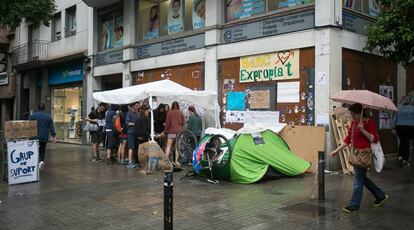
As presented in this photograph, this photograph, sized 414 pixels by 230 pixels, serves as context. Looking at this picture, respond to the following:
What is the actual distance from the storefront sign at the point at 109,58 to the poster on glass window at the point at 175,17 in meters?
3.22

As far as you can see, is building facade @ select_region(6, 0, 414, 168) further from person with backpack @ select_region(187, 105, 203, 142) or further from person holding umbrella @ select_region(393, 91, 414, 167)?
person holding umbrella @ select_region(393, 91, 414, 167)

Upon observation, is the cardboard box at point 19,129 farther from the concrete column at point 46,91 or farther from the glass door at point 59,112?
the concrete column at point 46,91

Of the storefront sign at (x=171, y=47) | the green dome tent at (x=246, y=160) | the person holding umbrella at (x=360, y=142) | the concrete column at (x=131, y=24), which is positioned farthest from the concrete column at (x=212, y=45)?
the person holding umbrella at (x=360, y=142)

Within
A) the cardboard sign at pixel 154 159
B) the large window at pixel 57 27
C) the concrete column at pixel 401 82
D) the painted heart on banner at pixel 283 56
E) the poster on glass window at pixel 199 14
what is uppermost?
the large window at pixel 57 27

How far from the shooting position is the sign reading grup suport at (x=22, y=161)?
9242mm

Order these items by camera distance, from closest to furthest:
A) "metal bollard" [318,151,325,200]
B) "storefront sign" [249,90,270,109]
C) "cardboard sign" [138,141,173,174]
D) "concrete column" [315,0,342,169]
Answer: "metal bollard" [318,151,325,200], "cardboard sign" [138,141,173,174], "concrete column" [315,0,342,169], "storefront sign" [249,90,270,109]

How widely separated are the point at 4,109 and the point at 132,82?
51.1ft

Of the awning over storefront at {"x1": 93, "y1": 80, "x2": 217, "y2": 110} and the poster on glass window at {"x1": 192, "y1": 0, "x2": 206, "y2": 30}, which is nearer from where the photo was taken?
the awning over storefront at {"x1": 93, "y1": 80, "x2": 217, "y2": 110}

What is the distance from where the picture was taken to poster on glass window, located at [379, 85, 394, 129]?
12852 mm

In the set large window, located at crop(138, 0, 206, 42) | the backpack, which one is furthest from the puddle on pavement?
large window, located at crop(138, 0, 206, 42)

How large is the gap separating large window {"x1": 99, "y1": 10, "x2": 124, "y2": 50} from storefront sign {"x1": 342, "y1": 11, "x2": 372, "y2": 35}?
1037 centimetres

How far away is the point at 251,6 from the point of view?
1334 centimetres

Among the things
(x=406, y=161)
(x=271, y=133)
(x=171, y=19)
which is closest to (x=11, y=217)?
(x=271, y=133)

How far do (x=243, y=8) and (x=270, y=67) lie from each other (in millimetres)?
2389
